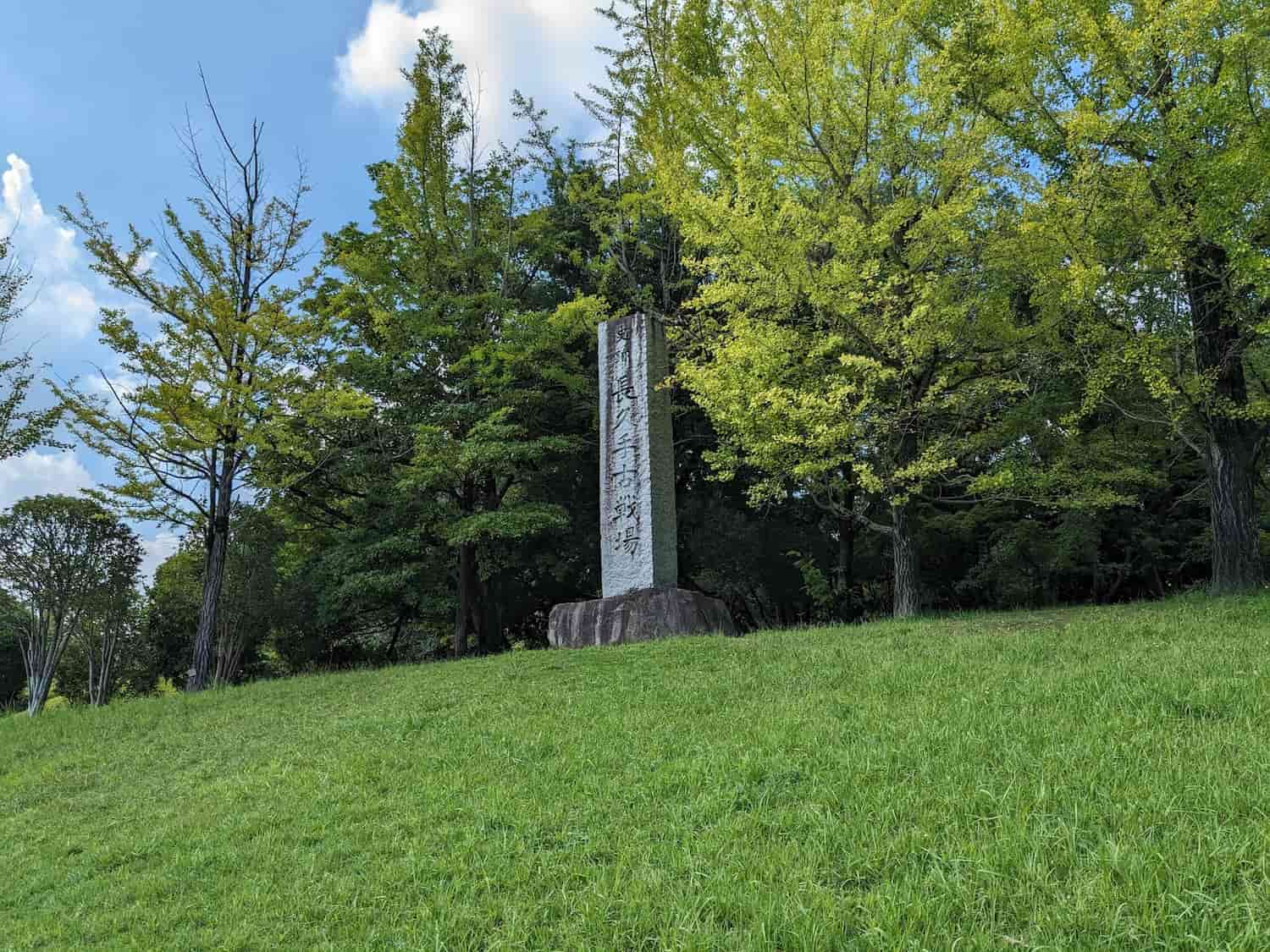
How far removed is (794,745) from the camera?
14.4 ft

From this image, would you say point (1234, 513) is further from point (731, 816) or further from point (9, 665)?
→ point (9, 665)

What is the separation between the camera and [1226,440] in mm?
9000

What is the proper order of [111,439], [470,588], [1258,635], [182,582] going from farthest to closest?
1. [182,582]
2. [470,588]
3. [111,439]
4. [1258,635]

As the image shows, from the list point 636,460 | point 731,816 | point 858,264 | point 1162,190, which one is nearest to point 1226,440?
point 1162,190

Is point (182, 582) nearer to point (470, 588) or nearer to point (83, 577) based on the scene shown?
point (83, 577)

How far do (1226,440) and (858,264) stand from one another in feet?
15.9

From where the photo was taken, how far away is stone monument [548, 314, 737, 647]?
10656 mm

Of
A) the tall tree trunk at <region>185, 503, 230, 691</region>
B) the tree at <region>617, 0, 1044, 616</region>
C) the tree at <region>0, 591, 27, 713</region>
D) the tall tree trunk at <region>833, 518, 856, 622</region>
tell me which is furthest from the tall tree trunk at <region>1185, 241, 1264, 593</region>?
the tree at <region>0, 591, 27, 713</region>

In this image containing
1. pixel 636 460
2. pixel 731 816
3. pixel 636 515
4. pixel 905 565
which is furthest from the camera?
pixel 636 460

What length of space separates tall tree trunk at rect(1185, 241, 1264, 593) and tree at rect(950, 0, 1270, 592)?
2cm

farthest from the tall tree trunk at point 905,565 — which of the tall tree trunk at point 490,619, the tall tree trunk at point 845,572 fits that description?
the tall tree trunk at point 490,619

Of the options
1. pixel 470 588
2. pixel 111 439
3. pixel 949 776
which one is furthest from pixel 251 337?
pixel 949 776

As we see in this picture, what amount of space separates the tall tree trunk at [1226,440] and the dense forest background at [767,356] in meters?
0.04

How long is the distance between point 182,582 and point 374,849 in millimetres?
16996
